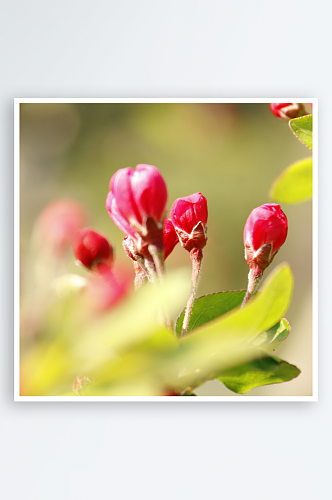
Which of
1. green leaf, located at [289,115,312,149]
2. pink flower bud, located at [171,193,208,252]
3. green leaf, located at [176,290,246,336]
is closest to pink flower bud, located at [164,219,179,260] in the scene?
pink flower bud, located at [171,193,208,252]

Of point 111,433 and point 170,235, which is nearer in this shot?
point 170,235

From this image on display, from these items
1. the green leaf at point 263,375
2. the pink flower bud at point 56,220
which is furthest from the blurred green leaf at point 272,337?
the pink flower bud at point 56,220

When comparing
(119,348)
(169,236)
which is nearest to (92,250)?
(169,236)

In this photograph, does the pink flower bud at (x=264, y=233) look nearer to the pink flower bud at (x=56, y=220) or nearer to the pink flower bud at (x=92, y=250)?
the pink flower bud at (x=92, y=250)

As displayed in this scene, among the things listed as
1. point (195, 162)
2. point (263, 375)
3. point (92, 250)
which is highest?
point (195, 162)

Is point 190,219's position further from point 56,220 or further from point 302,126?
point 56,220
